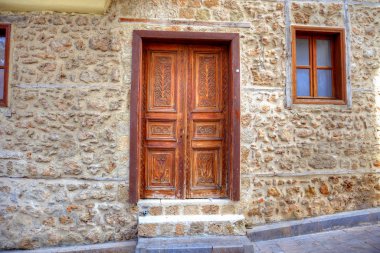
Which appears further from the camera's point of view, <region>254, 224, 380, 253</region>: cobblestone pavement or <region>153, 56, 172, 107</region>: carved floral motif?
<region>153, 56, 172, 107</region>: carved floral motif

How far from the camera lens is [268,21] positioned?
4.22 metres

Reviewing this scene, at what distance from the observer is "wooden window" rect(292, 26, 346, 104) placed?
14.3ft

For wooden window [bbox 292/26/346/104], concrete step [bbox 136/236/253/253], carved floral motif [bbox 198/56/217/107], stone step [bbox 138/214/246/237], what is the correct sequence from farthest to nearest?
wooden window [bbox 292/26/346/104], carved floral motif [bbox 198/56/217/107], stone step [bbox 138/214/246/237], concrete step [bbox 136/236/253/253]

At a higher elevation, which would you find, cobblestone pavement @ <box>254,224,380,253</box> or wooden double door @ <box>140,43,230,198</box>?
wooden double door @ <box>140,43,230,198</box>

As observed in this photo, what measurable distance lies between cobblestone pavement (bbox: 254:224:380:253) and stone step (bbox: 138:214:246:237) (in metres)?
0.41

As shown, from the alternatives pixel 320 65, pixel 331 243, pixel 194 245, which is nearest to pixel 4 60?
pixel 194 245

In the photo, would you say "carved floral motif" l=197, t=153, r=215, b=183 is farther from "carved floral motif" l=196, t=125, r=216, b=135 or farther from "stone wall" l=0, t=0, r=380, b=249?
"stone wall" l=0, t=0, r=380, b=249

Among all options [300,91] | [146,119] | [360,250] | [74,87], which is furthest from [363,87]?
[74,87]

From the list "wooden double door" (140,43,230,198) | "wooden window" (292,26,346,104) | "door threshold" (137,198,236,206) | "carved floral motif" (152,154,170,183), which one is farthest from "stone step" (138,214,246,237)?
"wooden window" (292,26,346,104)

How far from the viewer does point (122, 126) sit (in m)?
3.90

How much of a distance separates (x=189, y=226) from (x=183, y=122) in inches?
55.8

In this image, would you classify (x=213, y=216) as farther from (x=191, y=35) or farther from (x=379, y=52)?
(x=379, y=52)

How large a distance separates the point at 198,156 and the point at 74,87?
1.97 meters

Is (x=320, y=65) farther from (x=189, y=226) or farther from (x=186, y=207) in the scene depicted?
(x=189, y=226)
